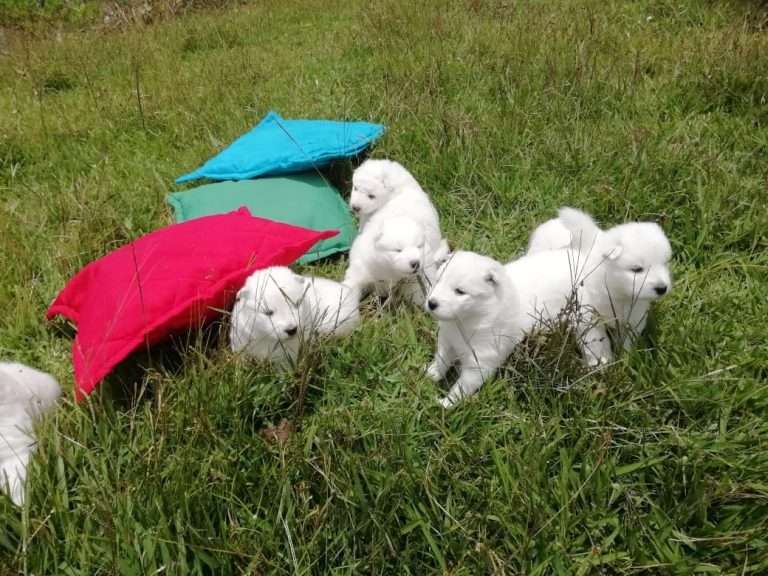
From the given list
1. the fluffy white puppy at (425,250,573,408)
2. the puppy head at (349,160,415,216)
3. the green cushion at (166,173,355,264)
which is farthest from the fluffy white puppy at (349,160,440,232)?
the fluffy white puppy at (425,250,573,408)

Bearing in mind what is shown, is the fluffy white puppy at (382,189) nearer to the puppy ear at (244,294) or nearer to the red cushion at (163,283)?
the red cushion at (163,283)

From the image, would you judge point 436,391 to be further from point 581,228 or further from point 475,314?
point 581,228

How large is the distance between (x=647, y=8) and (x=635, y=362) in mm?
4681

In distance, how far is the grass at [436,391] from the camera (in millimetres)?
1727

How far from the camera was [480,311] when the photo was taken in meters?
2.28

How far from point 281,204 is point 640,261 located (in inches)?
81.8

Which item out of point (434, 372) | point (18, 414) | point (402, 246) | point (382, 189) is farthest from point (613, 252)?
point (18, 414)

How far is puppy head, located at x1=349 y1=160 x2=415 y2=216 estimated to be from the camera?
3436mm

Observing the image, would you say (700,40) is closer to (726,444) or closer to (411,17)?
(411,17)

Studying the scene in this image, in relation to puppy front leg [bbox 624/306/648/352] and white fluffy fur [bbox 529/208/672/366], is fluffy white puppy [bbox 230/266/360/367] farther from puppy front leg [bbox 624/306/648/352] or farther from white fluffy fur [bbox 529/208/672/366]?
puppy front leg [bbox 624/306/648/352]

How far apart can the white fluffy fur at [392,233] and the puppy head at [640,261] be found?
838mm

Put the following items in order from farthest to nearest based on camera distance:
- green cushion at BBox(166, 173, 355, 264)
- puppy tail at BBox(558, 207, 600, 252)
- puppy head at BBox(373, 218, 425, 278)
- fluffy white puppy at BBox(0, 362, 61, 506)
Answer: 1. green cushion at BBox(166, 173, 355, 264)
2. puppy head at BBox(373, 218, 425, 278)
3. puppy tail at BBox(558, 207, 600, 252)
4. fluffy white puppy at BBox(0, 362, 61, 506)

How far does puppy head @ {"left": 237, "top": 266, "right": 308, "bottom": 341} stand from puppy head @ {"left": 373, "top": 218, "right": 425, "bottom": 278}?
514 mm

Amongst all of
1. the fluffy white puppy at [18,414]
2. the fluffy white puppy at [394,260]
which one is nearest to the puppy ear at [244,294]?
the fluffy white puppy at [394,260]
